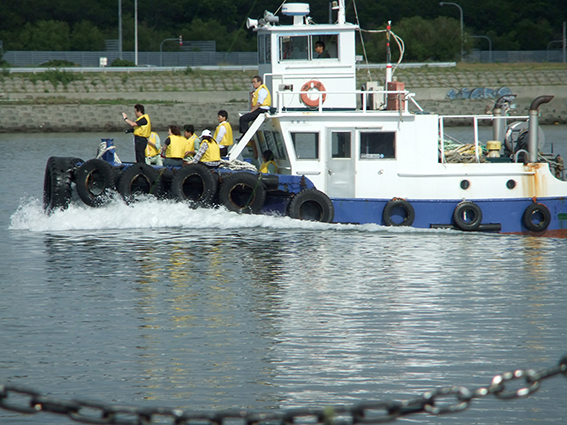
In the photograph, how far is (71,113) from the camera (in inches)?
1746

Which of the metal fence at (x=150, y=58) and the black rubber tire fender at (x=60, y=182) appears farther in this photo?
the metal fence at (x=150, y=58)

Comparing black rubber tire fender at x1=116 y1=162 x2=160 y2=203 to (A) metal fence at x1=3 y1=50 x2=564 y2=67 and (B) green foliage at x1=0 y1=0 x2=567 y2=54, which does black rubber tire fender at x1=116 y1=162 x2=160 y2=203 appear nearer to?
(A) metal fence at x1=3 y1=50 x2=564 y2=67

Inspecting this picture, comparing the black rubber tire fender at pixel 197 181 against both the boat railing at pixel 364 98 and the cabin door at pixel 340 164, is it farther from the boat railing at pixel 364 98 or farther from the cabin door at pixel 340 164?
Result: the cabin door at pixel 340 164

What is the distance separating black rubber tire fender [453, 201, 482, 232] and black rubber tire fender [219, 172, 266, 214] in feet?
11.4

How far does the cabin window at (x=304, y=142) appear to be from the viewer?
563 inches

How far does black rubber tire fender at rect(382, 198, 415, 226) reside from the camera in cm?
1452

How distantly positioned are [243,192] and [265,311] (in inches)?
195

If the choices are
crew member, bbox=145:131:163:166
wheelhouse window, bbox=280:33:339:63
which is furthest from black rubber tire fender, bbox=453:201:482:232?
crew member, bbox=145:131:163:166

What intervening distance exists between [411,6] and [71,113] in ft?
131

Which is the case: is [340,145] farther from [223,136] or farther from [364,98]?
[223,136]

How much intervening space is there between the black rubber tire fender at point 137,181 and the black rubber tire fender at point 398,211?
4.23 m

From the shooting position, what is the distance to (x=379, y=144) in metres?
14.6

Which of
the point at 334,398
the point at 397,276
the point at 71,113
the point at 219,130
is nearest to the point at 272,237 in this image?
the point at 219,130

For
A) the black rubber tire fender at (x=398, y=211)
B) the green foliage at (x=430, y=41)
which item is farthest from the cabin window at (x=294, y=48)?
the green foliage at (x=430, y=41)
